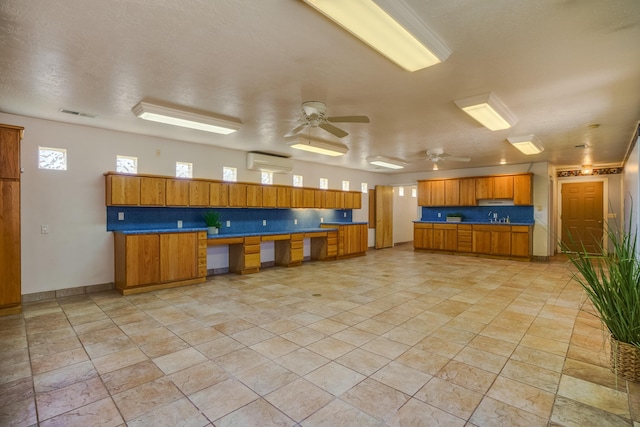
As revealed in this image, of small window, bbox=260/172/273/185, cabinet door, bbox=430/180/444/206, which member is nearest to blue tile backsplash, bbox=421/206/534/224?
cabinet door, bbox=430/180/444/206

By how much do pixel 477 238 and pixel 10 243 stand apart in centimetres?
991

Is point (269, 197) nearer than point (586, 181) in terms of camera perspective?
Yes

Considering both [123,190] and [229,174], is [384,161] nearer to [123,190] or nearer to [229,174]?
[229,174]

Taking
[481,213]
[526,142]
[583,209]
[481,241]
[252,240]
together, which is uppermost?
[526,142]

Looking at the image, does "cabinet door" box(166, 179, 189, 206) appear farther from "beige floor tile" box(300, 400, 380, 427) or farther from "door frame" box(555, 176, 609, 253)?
"door frame" box(555, 176, 609, 253)

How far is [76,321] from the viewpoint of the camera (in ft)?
12.4

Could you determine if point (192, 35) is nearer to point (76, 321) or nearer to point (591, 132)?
point (76, 321)

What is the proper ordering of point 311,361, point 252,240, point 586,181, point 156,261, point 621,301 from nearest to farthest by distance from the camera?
point 621,301
point 311,361
point 156,261
point 252,240
point 586,181

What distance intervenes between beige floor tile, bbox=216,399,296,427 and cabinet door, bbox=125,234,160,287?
12.4ft

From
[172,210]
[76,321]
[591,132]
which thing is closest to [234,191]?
[172,210]

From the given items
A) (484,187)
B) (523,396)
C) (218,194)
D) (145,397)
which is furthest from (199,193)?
(484,187)

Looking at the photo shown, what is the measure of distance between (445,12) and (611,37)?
4.69 feet

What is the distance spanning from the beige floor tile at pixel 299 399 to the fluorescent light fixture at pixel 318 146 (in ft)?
13.5

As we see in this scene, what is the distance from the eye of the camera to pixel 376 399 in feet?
7.27
